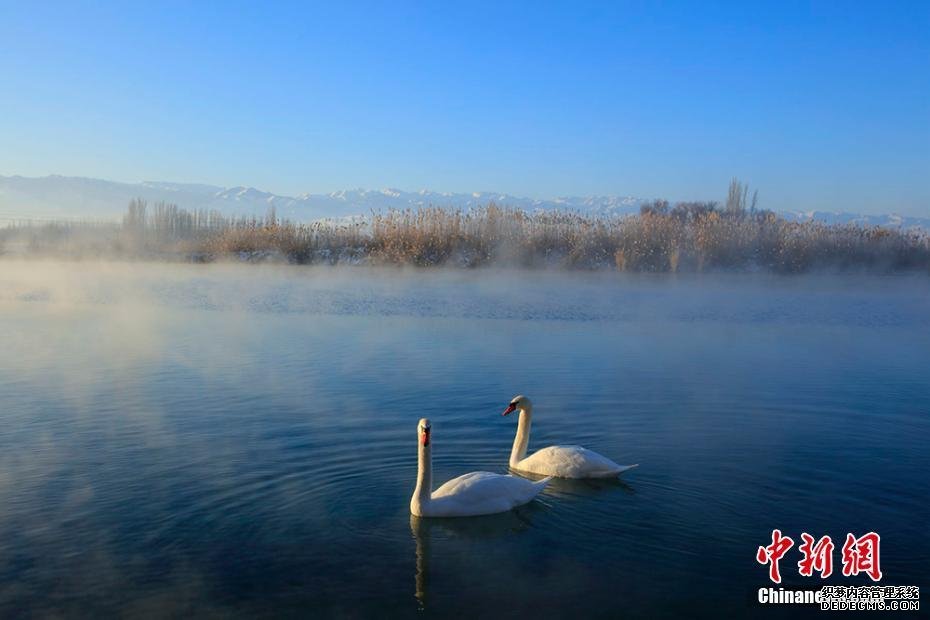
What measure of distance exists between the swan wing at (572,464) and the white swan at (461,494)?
2.33ft

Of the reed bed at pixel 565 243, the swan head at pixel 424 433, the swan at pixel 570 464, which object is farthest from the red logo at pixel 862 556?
the reed bed at pixel 565 243

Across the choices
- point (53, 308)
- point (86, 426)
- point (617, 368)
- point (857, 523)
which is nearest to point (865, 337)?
point (617, 368)

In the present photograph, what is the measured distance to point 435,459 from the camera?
26.5 feet

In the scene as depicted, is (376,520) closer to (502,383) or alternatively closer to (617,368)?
(502,383)

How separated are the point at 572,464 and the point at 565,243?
21.5 meters

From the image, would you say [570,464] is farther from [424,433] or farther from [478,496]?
[424,433]

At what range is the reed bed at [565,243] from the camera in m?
28.2

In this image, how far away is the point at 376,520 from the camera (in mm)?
6469

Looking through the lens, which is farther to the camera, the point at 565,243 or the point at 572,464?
the point at 565,243

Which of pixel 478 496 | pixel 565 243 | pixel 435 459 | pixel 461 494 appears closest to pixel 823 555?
pixel 478 496

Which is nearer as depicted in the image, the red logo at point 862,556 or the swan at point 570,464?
the red logo at point 862,556

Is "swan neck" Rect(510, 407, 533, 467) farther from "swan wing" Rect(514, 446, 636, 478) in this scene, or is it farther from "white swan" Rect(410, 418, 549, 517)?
"white swan" Rect(410, 418, 549, 517)

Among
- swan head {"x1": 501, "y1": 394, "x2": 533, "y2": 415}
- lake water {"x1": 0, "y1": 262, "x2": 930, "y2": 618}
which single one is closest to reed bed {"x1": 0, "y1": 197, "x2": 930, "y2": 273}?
lake water {"x1": 0, "y1": 262, "x2": 930, "y2": 618}

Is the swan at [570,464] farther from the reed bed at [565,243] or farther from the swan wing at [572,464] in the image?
the reed bed at [565,243]
